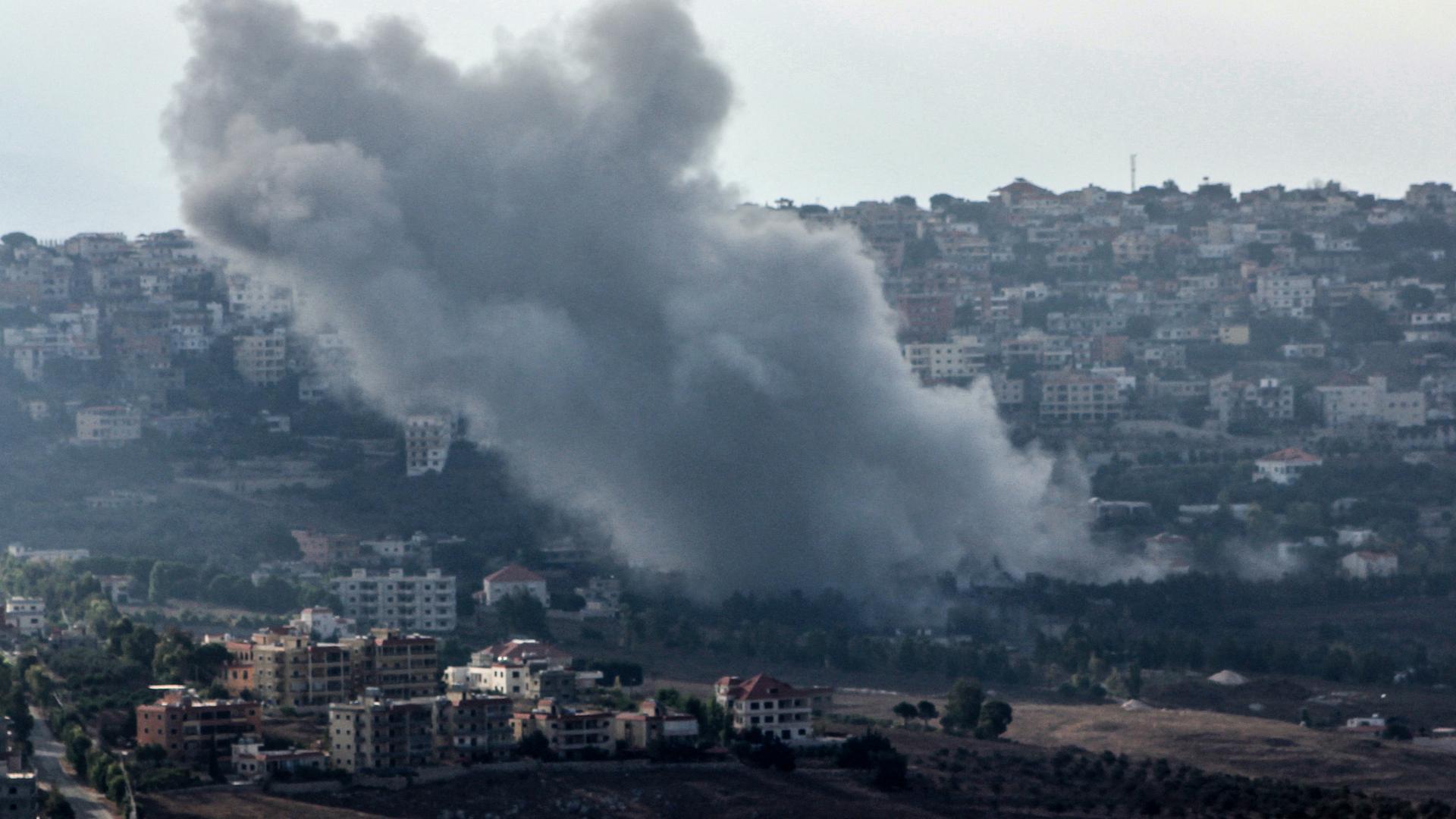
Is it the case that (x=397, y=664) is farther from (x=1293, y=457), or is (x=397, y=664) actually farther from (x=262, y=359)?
(x=262, y=359)

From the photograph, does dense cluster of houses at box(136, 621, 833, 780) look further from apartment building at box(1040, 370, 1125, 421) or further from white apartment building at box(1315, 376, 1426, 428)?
white apartment building at box(1315, 376, 1426, 428)

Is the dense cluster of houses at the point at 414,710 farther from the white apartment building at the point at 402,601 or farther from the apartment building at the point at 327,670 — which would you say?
the white apartment building at the point at 402,601

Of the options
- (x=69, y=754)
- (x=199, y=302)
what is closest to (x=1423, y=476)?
(x=199, y=302)

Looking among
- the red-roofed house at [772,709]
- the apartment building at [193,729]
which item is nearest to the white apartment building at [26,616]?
the apartment building at [193,729]

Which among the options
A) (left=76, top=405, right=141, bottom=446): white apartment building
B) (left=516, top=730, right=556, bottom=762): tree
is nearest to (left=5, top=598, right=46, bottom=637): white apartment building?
(left=516, top=730, right=556, bottom=762): tree

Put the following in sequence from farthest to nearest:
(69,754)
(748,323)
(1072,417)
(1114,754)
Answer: (1072,417), (748,323), (1114,754), (69,754)

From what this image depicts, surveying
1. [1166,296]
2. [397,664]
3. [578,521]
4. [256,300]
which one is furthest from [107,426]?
[1166,296]

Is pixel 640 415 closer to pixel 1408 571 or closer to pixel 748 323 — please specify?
pixel 748 323
